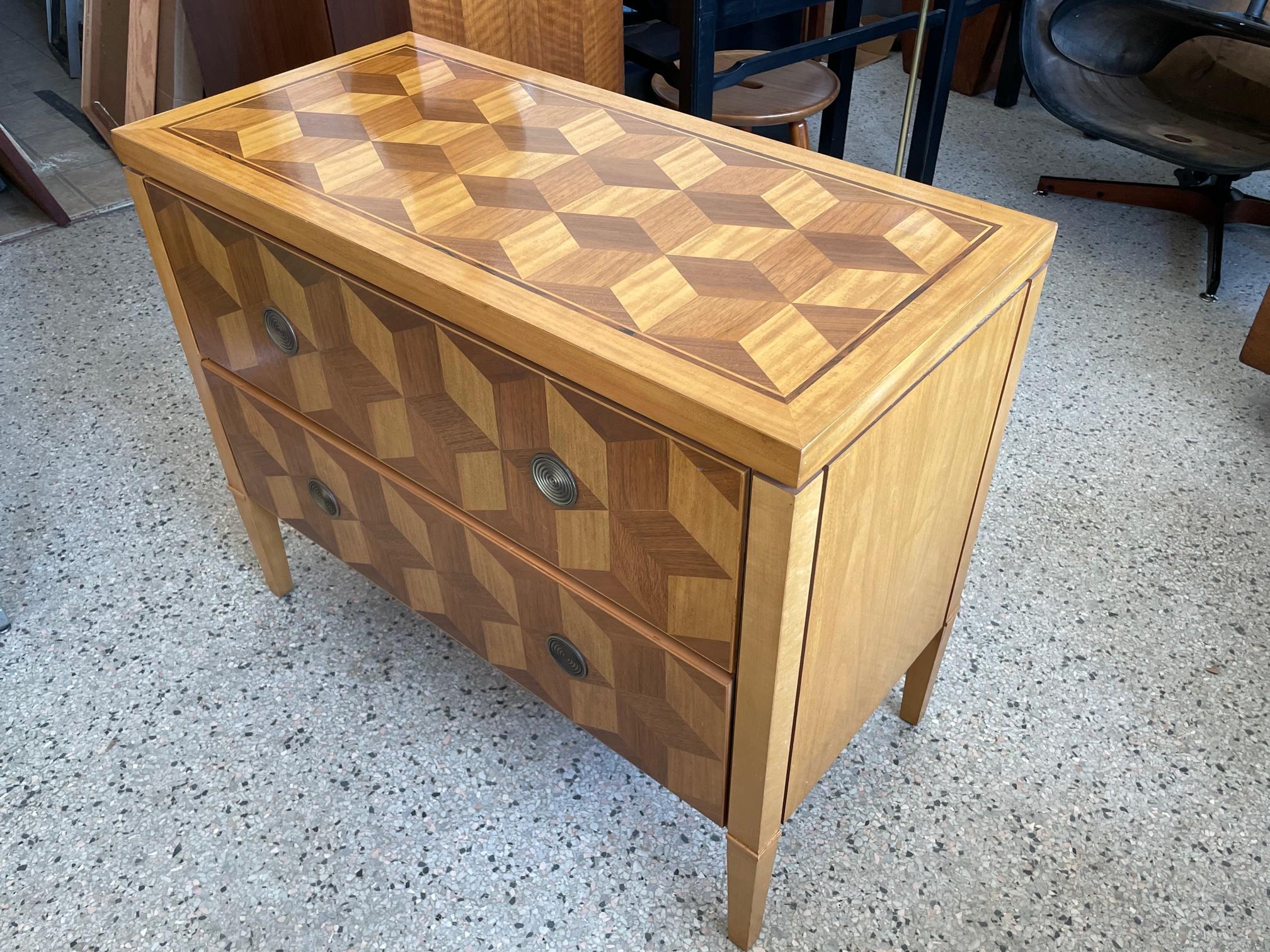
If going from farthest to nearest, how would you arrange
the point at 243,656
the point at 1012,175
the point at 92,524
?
the point at 1012,175
the point at 92,524
the point at 243,656

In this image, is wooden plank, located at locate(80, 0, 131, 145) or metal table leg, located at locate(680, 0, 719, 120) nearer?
metal table leg, located at locate(680, 0, 719, 120)

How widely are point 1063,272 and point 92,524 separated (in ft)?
7.79

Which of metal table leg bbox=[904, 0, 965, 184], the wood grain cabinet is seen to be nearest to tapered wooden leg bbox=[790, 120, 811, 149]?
metal table leg bbox=[904, 0, 965, 184]

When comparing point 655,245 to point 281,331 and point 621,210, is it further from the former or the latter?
point 281,331

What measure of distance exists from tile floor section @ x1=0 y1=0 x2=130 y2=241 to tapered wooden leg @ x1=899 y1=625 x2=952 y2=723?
9.00ft

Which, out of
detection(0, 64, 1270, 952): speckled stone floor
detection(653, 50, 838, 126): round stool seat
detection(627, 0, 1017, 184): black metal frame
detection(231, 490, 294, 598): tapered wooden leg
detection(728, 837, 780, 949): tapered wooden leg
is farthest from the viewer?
detection(653, 50, 838, 126): round stool seat

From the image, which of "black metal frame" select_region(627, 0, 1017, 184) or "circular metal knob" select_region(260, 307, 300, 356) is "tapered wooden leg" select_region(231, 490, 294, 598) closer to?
"circular metal knob" select_region(260, 307, 300, 356)

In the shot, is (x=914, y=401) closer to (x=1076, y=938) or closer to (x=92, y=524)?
(x=1076, y=938)

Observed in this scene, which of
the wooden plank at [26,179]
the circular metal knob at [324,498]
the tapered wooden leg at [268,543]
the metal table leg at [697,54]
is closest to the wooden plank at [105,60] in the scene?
the wooden plank at [26,179]

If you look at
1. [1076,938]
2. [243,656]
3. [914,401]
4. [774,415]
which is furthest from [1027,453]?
[243,656]

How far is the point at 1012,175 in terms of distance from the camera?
9.77 ft

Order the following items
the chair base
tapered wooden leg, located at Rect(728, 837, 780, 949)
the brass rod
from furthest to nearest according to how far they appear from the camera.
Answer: the chair base
the brass rod
tapered wooden leg, located at Rect(728, 837, 780, 949)

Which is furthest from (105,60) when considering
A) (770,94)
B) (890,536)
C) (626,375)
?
(890,536)

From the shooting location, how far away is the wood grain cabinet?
88 centimetres
